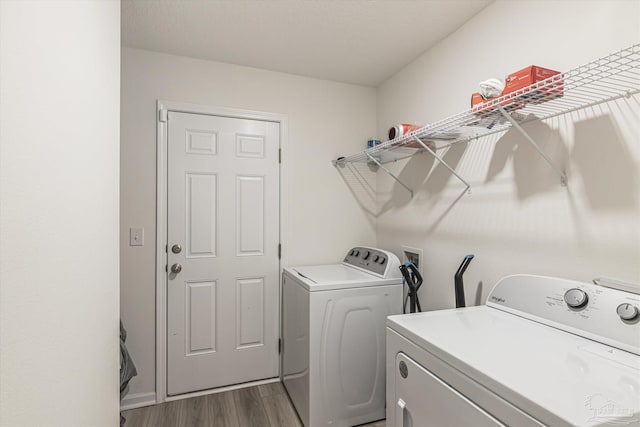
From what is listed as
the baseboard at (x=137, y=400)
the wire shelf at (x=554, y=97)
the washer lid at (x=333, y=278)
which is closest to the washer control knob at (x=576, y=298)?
the wire shelf at (x=554, y=97)

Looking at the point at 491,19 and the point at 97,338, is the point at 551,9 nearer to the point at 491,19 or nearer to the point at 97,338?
the point at 491,19

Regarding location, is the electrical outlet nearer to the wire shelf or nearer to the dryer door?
the wire shelf

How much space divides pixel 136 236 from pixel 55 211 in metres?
1.61

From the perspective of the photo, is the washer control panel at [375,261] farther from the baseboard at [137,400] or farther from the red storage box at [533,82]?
the baseboard at [137,400]

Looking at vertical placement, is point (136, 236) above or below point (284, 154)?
below

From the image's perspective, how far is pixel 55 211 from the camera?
69cm

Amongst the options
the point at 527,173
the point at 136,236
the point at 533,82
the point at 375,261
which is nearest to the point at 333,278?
the point at 375,261

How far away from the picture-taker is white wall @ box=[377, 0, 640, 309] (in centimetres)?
115

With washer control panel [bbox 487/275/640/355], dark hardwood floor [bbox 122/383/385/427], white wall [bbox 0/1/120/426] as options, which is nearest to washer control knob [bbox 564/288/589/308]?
washer control panel [bbox 487/275/640/355]

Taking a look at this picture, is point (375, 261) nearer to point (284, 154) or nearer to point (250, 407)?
point (284, 154)

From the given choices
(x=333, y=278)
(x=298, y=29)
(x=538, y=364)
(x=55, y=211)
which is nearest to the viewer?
(x=55, y=211)

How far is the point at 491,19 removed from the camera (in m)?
1.67

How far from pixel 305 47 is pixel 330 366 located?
207cm

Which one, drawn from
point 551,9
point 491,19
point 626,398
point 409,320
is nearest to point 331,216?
point 409,320
